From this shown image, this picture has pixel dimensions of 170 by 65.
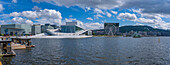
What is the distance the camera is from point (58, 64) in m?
29.0

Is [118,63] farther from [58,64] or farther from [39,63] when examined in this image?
[39,63]

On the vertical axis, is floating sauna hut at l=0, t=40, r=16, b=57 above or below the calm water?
above

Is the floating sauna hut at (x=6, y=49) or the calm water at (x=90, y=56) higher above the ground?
the floating sauna hut at (x=6, y=49)

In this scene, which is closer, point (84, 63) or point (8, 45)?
point (84, 63)

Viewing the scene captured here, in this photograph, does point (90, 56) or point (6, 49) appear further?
point (6, 49)

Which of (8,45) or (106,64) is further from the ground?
(8,45)

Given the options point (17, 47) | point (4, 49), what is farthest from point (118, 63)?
point (17, 47)

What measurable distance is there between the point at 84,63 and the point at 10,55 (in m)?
19.9

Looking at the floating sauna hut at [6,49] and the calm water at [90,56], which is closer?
the calm water at [90,56]

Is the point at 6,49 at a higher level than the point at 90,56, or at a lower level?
higher

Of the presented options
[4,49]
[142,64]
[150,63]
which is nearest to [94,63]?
[142,64]

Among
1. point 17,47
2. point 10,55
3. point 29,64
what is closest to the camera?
point 29,64

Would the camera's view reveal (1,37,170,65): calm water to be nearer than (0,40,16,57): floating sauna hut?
Yes

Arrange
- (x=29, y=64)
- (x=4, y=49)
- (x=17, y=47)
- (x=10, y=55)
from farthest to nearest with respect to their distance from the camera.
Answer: (x=17, y=47)
(x=4, y=49)
(x=10, y=55)
(x=29, y=64)
